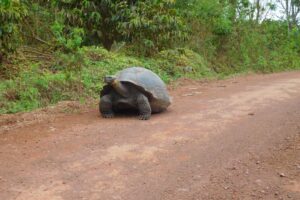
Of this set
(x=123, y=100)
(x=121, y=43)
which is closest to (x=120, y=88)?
(x=123, y=100)

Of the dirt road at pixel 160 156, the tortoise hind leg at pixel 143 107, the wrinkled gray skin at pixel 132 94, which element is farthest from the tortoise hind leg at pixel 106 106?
the tortoise hind leg at pixel 143 107

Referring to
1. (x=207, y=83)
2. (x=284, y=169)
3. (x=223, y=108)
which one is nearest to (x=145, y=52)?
(x=207, y=83)

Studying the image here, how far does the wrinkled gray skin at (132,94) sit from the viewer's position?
6.02m

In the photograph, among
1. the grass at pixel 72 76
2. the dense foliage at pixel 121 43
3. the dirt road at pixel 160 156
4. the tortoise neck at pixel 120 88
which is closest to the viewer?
the dirt road at pixel 160 156

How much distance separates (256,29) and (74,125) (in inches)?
479

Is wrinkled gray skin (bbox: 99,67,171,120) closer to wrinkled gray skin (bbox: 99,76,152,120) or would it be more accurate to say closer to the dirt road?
wrinkled gray skin (bbox: 99,76,152,120)

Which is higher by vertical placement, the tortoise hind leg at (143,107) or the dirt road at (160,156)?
the tortoise hind leg at (143,107)

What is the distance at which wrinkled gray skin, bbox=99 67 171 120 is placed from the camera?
602 centimetres

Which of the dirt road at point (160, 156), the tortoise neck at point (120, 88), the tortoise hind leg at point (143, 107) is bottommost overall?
the dirt road at point (160, 156)

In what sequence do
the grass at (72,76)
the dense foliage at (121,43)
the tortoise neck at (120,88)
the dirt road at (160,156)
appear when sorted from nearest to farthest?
1. the dirt road at (160,156)
2. the tortoise neck at (120,88)
3. the grass at (72,76)
4. the dense foliage at (121,43)

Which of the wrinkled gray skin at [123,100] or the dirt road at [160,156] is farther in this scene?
the wrinkled gray skin at [123,100]

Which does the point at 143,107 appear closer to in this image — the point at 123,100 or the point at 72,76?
the point at 123,100

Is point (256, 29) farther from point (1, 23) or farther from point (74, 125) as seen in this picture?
point (74, 125)

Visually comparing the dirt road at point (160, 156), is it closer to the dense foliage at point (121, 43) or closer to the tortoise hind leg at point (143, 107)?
the tortoise hind leg at point (143, 107)
